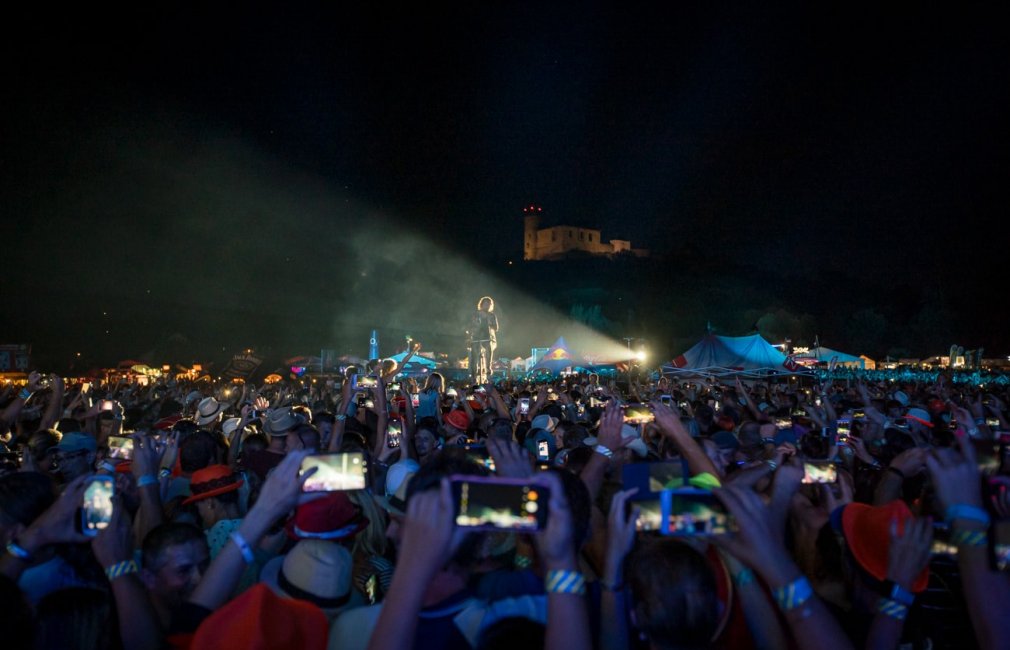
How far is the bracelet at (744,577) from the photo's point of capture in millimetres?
2127

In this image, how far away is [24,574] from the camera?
8.38ft

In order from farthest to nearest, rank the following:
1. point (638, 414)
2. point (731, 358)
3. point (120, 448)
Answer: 1. point (731, 358)
2. point (638, 414)
3. point (120, 448)

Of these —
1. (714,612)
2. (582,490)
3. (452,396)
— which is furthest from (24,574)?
(452,396)

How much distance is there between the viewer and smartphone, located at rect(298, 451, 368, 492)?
2.23 meters

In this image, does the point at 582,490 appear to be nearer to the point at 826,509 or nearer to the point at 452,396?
the point at 826,509

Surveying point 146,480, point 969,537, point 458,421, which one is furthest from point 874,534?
point 458,421

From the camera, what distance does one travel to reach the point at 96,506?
2.29 metres

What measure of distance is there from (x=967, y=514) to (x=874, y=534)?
392mm

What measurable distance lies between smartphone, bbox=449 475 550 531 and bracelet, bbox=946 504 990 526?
1.23 meters

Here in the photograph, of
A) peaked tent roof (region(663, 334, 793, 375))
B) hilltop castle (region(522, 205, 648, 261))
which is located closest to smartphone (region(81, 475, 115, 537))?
peaked tent roof (region(663, 334, 793, 375))

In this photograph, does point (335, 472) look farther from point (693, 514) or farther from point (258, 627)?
point (693, 514)

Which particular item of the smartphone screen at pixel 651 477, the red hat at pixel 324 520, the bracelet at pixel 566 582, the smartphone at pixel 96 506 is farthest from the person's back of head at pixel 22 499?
the smartphone screen at pixel 651 477

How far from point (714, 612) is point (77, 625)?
2.04 metres

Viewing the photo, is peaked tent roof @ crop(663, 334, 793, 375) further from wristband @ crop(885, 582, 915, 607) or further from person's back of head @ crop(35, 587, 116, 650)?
person's back of head @ crop(35, 587, 116, 650)
